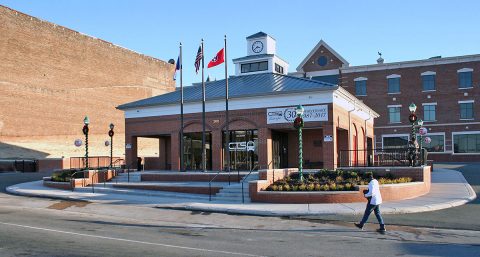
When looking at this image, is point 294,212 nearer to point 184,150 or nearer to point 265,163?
point 265,163

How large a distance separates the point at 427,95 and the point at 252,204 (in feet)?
143

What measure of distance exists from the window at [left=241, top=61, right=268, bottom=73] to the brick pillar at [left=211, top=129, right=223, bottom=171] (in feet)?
25.2

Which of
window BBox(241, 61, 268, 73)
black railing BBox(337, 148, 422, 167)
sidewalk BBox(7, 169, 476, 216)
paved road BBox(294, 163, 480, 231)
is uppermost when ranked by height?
window BBox(241, 61, 268, 73)


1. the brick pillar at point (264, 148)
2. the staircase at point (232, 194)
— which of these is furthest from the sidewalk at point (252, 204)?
the brick pillar at point (264, 148)

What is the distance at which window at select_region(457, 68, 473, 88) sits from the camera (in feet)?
181

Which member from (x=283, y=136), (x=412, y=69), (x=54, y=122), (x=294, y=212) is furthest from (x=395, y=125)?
(x=294, y=212)

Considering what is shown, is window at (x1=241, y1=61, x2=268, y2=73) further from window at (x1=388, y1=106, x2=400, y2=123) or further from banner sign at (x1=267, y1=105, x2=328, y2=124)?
window at (x1=388, y1=106, x2=400, y2=123)

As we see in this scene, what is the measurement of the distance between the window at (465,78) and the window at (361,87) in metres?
10.7

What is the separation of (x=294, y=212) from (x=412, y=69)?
148ft

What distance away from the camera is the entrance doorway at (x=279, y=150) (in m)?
30.4

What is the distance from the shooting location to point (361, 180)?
71.4 ft

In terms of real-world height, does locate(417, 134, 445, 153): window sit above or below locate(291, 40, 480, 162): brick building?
below

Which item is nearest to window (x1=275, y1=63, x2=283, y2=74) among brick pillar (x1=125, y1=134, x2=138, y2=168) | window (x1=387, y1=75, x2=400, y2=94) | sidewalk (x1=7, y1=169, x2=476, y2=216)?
brick pillar (x1=125, y1=134, x2=138, y2=168)

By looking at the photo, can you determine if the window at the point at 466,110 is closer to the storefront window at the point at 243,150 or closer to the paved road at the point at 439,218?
the storefront window at the point at 243,150
